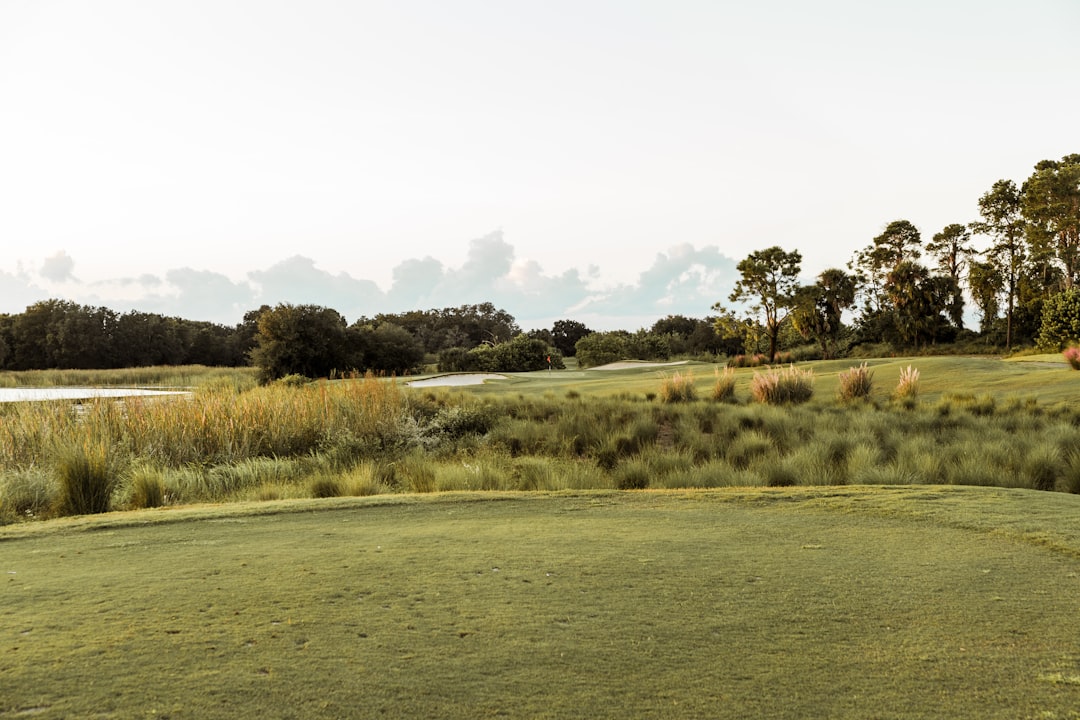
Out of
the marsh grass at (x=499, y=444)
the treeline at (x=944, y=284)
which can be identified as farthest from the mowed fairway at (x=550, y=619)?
the treeline at (x=944, y=284)

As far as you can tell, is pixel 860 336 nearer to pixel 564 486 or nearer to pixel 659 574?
pixel 564 486

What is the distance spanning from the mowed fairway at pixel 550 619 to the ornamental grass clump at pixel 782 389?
12.4 meters

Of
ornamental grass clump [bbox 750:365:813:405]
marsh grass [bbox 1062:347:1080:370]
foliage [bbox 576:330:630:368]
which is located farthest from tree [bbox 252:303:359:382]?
marsh grass [bbox 1062:347:1080:370]

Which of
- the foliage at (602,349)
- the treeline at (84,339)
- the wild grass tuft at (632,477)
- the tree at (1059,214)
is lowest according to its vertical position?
the wild grass tuft at (632,477)

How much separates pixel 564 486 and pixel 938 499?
12.3 feet

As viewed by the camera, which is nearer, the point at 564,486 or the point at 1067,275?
the point at 564,486

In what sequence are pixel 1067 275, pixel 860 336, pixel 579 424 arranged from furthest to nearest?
pixel 860 336 < pixel 1067 275 < pixel 579 424

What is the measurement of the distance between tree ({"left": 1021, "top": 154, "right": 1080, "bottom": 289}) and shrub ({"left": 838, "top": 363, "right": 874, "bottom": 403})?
2915 centimetres

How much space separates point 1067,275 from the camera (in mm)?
37438

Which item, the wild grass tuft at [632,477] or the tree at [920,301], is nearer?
the wild grass tuft at [632,477]

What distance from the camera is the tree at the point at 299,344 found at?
3697 centimetres

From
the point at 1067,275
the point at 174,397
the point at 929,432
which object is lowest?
the point at 929,432

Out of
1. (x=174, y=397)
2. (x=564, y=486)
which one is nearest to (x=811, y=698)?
(x=564, y=486)

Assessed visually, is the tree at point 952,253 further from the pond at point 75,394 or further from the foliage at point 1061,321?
the pond at point 75,394
